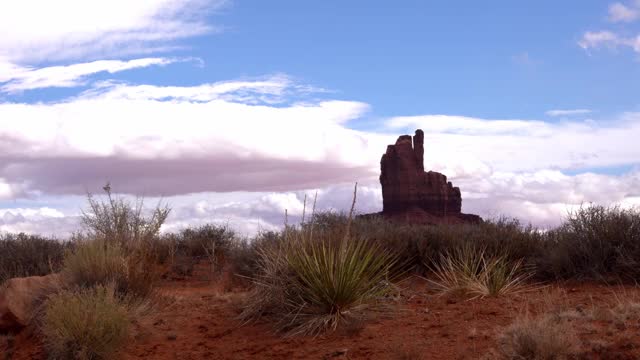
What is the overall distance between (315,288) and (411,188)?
190 feet

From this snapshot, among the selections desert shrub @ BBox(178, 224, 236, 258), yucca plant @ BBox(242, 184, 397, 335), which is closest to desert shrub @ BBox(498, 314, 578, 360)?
yucca plant @ BBox(242, 184, 397, 335)

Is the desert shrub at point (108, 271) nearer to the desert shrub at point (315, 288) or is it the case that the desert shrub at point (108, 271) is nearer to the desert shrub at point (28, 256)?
the desert shrub at point (315, 288)

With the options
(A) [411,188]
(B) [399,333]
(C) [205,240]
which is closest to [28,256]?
(C) [205,240]

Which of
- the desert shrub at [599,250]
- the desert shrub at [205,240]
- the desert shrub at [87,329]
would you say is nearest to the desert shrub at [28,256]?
the desert shrub at [205,240]

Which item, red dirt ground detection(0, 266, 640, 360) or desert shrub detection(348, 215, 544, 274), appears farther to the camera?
desert shrub detection(348, 215, 544, 274)

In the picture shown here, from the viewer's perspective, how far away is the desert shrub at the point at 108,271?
41.1 feet

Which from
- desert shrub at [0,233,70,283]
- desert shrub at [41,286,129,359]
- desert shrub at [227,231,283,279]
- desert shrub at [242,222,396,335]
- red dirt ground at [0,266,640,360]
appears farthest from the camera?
desert shrub at [0,233,70,283]

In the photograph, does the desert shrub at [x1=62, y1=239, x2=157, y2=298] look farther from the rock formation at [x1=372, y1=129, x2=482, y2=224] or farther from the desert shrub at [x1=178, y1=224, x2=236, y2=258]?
the rock formation at [x1=372, y1=129, x2=482, y2=224]

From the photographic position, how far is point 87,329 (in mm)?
10492

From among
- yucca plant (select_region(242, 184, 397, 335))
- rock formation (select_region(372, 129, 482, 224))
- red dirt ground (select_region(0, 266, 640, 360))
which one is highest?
rock formation (select_region(372, 129, 482, 224))

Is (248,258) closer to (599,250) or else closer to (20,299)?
(20,299)

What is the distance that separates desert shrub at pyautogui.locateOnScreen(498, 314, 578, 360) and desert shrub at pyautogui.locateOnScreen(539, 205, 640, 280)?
5.32m

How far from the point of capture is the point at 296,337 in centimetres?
1003

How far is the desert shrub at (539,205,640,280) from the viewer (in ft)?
43.7
